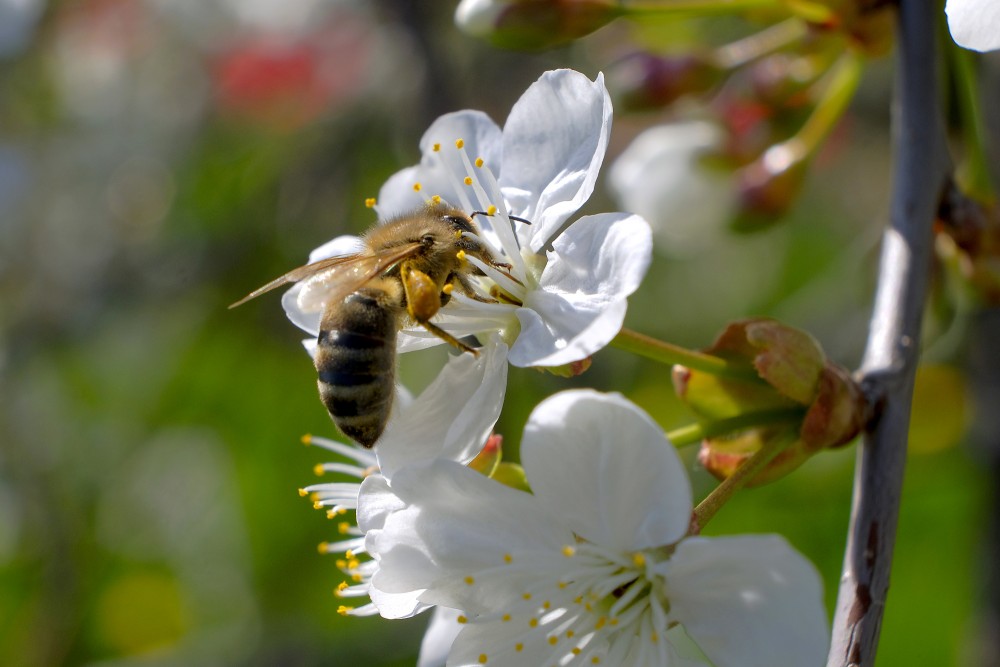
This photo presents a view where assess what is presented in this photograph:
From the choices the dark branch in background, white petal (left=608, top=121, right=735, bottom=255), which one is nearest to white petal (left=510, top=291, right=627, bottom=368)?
the dark branch in background

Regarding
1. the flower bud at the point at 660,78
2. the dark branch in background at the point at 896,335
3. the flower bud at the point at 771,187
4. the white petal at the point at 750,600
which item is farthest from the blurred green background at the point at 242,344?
the white petal at the point at 750,600

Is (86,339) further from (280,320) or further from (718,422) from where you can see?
(718,422)

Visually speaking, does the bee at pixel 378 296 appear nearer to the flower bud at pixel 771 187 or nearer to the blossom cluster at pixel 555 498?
the blossom cluster at pixel 555 498

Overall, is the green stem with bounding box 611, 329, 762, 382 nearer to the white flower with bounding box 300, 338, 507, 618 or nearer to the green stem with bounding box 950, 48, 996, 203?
the white flower with bounding box 300, 338, 507, 618

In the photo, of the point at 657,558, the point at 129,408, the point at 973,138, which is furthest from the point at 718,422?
the point at 129,408


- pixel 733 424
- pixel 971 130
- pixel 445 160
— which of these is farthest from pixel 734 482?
pixel 971 130

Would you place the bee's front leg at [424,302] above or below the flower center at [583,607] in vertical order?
above
